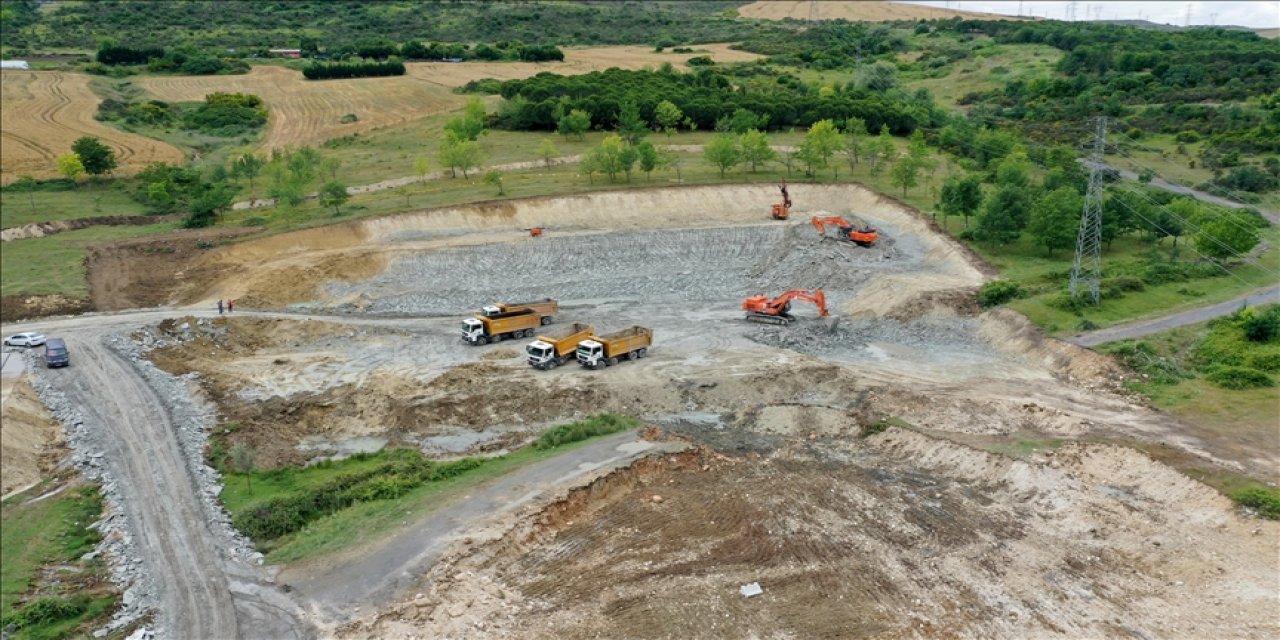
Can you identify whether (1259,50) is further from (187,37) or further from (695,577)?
(187,37)

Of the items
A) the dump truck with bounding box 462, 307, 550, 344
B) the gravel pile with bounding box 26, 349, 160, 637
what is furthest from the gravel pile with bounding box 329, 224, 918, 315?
the gravel pile with bounding box 26, 349, 160, 637

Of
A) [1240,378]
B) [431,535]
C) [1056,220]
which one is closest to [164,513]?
[431,535]

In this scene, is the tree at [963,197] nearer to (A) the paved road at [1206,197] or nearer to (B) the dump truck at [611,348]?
(A) the paved road at [1206,197]

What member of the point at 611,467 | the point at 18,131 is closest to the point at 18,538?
the point at 611,467

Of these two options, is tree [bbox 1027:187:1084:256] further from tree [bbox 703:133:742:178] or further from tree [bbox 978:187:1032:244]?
tree [bbox 703:133:742:178]

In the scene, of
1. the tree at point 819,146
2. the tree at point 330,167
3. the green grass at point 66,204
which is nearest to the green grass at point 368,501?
the green grass at point 66,204
